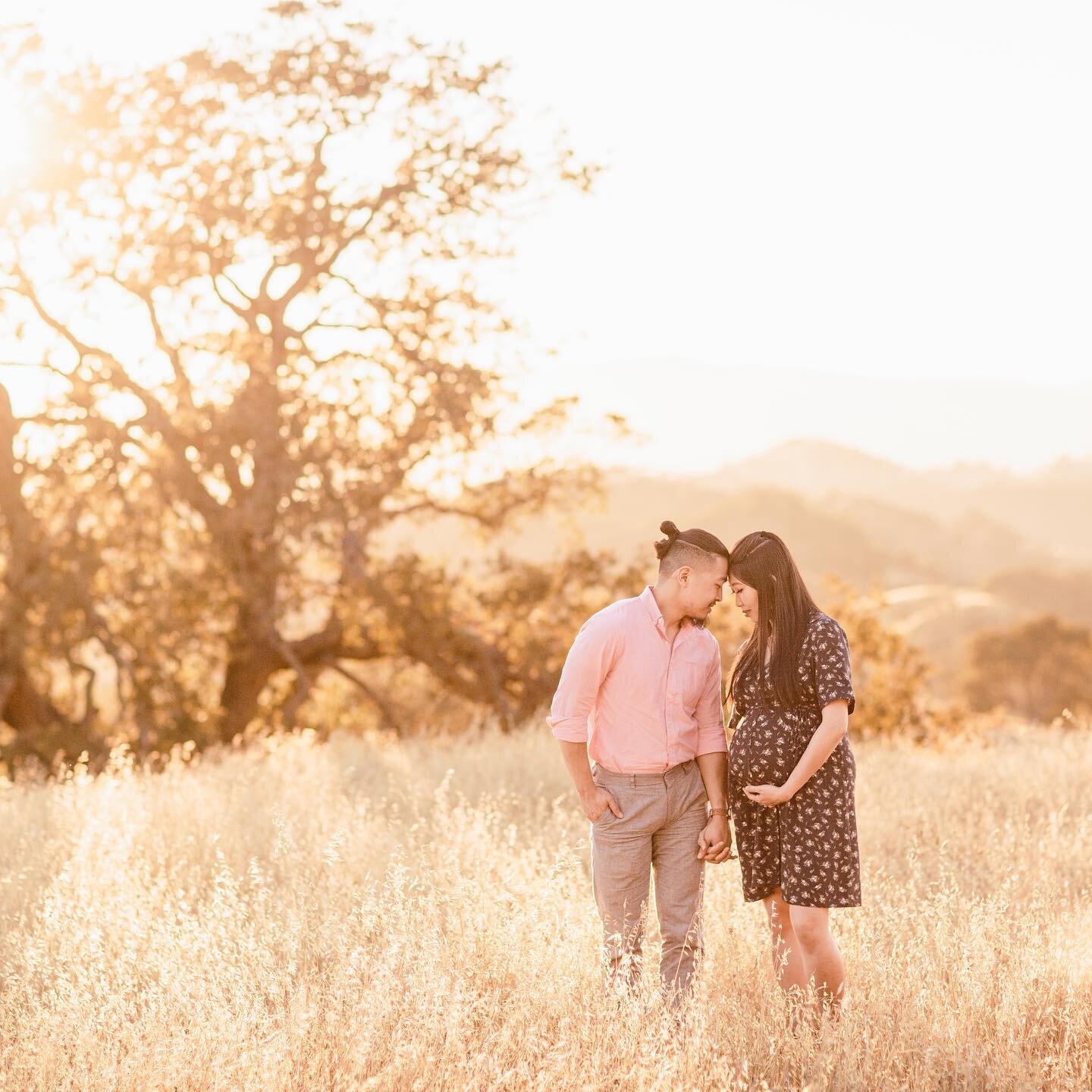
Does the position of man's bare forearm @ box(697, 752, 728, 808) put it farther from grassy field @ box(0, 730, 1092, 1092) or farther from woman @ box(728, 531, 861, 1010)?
grassy field @ box(0, 730, 1092, 1092)

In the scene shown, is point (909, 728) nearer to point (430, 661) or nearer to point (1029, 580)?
point (430, 661)

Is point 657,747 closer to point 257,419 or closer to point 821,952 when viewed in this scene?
point 821,952

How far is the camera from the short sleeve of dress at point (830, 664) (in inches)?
172

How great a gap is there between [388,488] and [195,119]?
5257 mm

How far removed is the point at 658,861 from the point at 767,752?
23.9 inches

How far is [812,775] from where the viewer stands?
14.5ft

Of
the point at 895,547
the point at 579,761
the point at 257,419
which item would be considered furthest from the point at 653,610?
the point at 895,547

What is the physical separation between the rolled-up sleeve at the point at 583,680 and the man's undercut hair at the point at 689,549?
32 centimetres

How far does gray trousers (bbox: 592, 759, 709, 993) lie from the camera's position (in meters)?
4.53

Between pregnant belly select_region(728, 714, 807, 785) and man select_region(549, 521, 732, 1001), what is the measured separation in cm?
12

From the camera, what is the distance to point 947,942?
4938 millimetres

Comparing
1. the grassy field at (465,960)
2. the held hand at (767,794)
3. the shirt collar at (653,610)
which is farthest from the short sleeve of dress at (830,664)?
the grassy field at (465,960)

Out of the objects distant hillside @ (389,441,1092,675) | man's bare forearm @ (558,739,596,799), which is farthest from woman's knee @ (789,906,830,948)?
distant hillside @ (389,441,1092,675)

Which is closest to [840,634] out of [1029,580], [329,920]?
[329,920]
